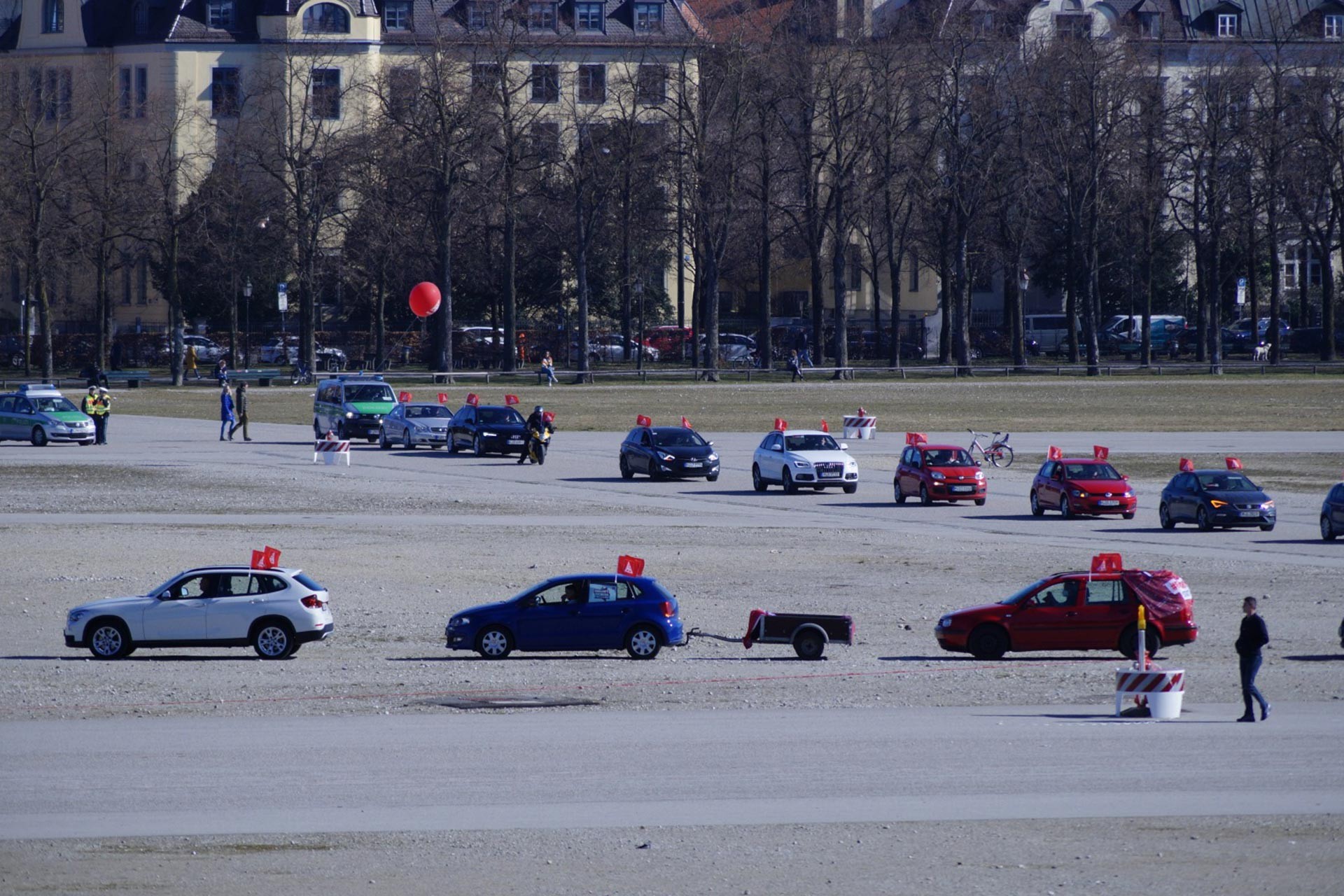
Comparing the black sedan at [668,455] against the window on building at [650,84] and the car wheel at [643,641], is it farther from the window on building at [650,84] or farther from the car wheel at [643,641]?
the window on building at [650,84]

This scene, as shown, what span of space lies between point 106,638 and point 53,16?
289ft

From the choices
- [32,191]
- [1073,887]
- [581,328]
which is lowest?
[1073,887]

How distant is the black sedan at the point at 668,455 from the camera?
4162 centimetres

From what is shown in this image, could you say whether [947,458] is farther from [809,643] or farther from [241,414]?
[241,414]

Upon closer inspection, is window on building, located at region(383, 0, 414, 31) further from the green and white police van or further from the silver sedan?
the silver sedan

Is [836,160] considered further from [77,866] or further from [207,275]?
[77,866]

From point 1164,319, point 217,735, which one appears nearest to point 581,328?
point 1164,319

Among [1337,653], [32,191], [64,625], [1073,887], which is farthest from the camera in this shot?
[32,191]

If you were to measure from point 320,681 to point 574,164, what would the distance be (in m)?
71.4

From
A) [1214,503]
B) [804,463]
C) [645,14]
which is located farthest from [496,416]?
[645,14]

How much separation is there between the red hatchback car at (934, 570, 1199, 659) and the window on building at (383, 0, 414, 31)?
83.4 meters

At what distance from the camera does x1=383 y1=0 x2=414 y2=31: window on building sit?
97.1m

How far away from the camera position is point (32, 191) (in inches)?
3155

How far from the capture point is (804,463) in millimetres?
38812
